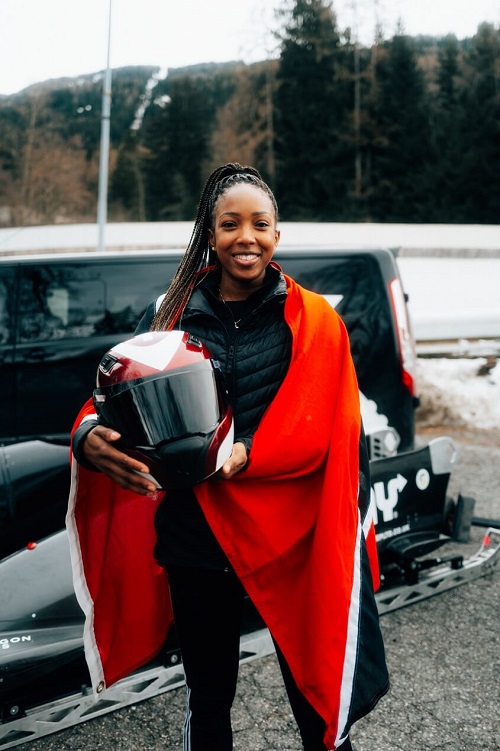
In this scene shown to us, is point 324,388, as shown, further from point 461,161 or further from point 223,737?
point 461,161

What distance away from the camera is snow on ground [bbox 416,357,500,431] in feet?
24.5

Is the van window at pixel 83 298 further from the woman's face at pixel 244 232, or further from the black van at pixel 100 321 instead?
the woman's face at pixel 244 232

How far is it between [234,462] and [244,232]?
1.81 ft

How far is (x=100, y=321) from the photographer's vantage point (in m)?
4.43

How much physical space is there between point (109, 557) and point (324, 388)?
0.77 meters

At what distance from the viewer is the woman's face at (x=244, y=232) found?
1.73 m

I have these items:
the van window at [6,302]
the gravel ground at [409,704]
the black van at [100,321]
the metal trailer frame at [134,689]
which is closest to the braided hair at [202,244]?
the metal trailer frame at [134,689]

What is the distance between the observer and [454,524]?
351 cm

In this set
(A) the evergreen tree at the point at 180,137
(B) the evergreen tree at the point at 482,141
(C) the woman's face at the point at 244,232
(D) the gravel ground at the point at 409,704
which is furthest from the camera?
(B) the evergreen tree at the point at 482,141

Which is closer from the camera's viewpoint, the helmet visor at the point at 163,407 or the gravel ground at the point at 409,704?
the helmet visor at the point at 163,407

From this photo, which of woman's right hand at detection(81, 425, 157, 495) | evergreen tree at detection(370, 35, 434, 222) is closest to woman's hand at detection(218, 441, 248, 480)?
woman's right hand at detection(81, 425, 157, 495)

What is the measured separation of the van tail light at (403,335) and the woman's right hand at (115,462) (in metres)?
2.99

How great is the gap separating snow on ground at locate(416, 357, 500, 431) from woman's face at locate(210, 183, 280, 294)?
19.3 feet

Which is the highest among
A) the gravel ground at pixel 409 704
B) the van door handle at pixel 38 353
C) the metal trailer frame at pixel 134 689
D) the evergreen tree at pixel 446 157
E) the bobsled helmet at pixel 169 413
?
the evergreen tree at pixel 446 157
